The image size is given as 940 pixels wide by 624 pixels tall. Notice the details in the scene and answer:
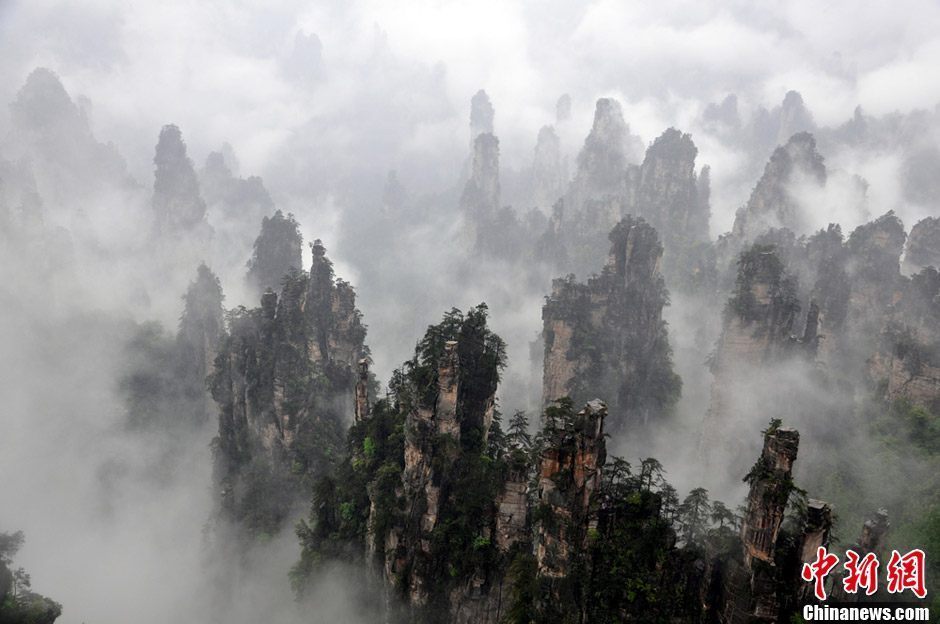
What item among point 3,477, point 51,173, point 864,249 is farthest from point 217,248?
point 864,249

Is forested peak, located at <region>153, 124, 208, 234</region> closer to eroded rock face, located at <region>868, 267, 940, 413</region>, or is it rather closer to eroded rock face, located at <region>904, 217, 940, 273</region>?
eroded rock face, located at <region>868, 267, 940, 413</region>

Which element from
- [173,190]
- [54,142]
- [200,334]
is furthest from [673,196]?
[54,142]

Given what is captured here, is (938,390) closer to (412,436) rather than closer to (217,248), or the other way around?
(412,436)

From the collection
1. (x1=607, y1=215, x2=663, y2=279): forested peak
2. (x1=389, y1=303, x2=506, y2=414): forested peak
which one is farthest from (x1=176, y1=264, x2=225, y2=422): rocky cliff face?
(x1=607, y1=215, x2=663, y2=279): forested peak
